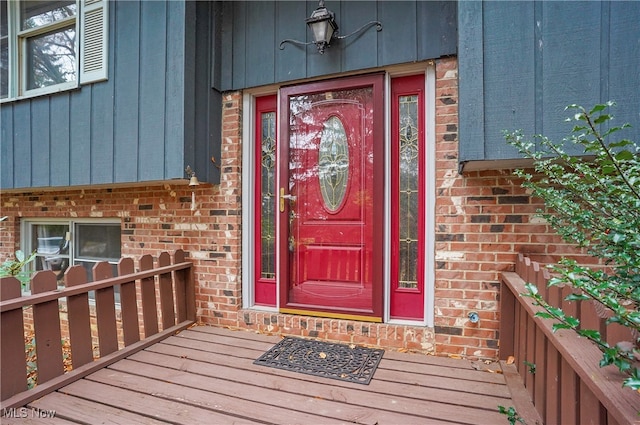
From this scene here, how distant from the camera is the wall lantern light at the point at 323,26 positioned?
2.27 meters

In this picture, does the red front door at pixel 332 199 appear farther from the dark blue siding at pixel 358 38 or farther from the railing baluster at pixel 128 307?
the railing baluster at pixel 128 307

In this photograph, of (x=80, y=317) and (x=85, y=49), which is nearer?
(x=80, y=317)

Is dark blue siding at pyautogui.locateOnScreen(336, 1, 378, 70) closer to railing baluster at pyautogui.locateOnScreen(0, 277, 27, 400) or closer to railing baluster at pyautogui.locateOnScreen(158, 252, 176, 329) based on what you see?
railing baluster at pyautogui.locateOnScreen(158, 252, 176, 329)

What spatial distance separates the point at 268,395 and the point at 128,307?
1273 mm

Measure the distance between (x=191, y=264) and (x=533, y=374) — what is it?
98.7 inches

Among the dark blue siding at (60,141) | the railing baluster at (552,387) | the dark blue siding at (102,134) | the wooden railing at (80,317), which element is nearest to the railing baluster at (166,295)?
the wooden railing at (80,317)

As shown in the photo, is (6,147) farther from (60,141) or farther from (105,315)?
(105,315)

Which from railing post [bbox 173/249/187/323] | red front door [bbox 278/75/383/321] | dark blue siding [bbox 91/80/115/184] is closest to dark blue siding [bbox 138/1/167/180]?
dark blue siding [bbox 91/80/115/184]

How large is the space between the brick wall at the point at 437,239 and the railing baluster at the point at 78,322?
91 centimetres

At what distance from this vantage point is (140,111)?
257cm

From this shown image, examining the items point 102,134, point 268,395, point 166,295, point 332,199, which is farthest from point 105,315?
point 332,199

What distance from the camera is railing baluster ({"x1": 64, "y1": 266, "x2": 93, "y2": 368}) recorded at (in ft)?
6.20

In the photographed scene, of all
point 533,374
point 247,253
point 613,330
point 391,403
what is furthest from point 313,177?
point 613,330

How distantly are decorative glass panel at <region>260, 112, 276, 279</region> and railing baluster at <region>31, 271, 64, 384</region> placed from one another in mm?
1387
